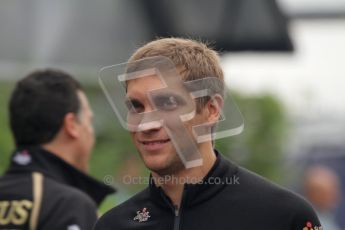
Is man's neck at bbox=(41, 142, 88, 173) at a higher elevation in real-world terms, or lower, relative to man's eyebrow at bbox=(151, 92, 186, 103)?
lower

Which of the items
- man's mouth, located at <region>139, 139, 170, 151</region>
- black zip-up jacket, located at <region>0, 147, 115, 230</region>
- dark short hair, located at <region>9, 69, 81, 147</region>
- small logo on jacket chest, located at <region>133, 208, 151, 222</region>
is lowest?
black zip-up jacket, located at <region>0, 147, 115, 230</region>

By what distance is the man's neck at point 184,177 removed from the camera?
4.01 metres

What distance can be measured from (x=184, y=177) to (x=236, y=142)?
31.6 feet

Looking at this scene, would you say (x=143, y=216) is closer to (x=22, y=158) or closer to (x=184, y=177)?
(x=184, y=177)

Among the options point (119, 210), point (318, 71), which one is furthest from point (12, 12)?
point (119, 210)

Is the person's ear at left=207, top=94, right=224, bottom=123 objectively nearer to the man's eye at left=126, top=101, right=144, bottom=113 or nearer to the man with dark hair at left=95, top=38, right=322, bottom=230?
Answer: the man with dark hair at left=95, top=38, right=322, bottom=230

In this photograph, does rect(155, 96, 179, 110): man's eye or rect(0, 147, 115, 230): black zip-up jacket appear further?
rect(0, 147, 115, 230): black zip-up jacket

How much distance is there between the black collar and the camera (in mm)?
5285

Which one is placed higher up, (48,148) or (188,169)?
(188,169)

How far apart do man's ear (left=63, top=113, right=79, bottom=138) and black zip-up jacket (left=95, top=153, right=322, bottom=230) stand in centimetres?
128

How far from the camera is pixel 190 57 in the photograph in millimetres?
4016

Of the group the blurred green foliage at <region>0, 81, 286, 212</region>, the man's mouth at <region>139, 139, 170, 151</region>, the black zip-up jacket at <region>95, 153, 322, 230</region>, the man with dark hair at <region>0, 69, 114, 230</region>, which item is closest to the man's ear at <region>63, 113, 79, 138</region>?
the man with dark hair at <region>0, 69, 114, 230</region>

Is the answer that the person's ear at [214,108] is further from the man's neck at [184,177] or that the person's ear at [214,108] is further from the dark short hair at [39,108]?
the dark short hair at [39,108]

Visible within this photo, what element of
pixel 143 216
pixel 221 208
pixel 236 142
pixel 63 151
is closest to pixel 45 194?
pixel 63 151
